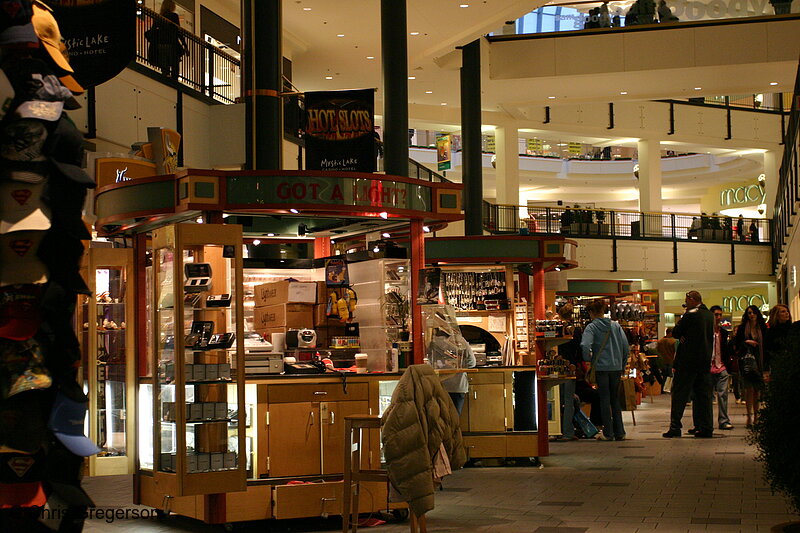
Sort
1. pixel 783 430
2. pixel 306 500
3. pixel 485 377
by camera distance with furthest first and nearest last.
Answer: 1. pixel 485 377
2. pixel 306 500
3. pixel 783 430

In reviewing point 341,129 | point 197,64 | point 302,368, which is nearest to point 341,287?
point 302,368

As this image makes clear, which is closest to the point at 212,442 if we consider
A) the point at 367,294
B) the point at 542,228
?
the point at 367,294

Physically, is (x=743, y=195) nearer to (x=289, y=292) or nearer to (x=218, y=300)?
(x=289, y=292)

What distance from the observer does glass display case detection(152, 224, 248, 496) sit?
23.5 ft

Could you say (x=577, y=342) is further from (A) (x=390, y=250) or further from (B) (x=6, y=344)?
(B) (x=6, y=344)

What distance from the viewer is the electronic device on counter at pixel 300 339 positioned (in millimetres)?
8547

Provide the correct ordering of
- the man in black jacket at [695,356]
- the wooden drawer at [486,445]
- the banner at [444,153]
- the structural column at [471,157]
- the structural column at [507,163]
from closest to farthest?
the wooden drawer at [486,445]
the man in black jacket at [695,356]
the structural column at [471,157]
the banner at [444,153]
the structural column at [507,163]

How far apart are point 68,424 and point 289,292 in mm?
6365

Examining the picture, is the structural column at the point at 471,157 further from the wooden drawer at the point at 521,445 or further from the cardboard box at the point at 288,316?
the cardboard box at the point at 288,316

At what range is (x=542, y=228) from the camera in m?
29.8

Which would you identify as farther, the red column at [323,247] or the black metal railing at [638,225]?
the black metal railing at [638,225]

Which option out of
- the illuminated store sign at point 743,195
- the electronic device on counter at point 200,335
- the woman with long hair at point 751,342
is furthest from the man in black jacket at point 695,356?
the illuminated store sign at point 743,195

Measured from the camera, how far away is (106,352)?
10.5 m

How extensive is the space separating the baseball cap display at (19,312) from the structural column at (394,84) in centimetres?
1129
